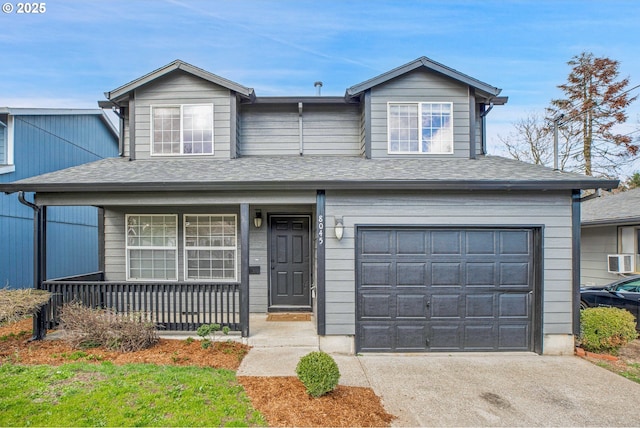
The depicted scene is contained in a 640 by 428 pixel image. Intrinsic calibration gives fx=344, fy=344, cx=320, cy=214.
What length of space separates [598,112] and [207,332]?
20168 mm

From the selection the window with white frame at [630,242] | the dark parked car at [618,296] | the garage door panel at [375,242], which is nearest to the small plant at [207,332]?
the garage door panel at [375,242]

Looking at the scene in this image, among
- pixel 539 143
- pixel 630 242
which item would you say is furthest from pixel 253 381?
pixel 539 143

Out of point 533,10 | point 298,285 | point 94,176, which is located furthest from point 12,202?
point 533,10

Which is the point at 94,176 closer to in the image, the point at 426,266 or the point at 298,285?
the point at 298,285

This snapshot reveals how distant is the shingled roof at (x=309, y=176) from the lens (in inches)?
220

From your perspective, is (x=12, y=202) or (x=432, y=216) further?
(x=12, y=202)

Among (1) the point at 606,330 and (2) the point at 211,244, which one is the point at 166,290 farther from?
(1) the point at 606,330

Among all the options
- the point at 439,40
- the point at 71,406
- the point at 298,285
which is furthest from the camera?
the point at 439,40

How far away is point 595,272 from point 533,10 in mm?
7840

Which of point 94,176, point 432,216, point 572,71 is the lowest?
point 432,216

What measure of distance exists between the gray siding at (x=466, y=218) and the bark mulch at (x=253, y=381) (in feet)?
5.97

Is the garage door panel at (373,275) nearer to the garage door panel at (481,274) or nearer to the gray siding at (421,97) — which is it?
the garage door panel at (481,274)

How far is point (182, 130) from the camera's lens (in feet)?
Result: 25.3

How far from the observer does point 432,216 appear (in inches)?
230
